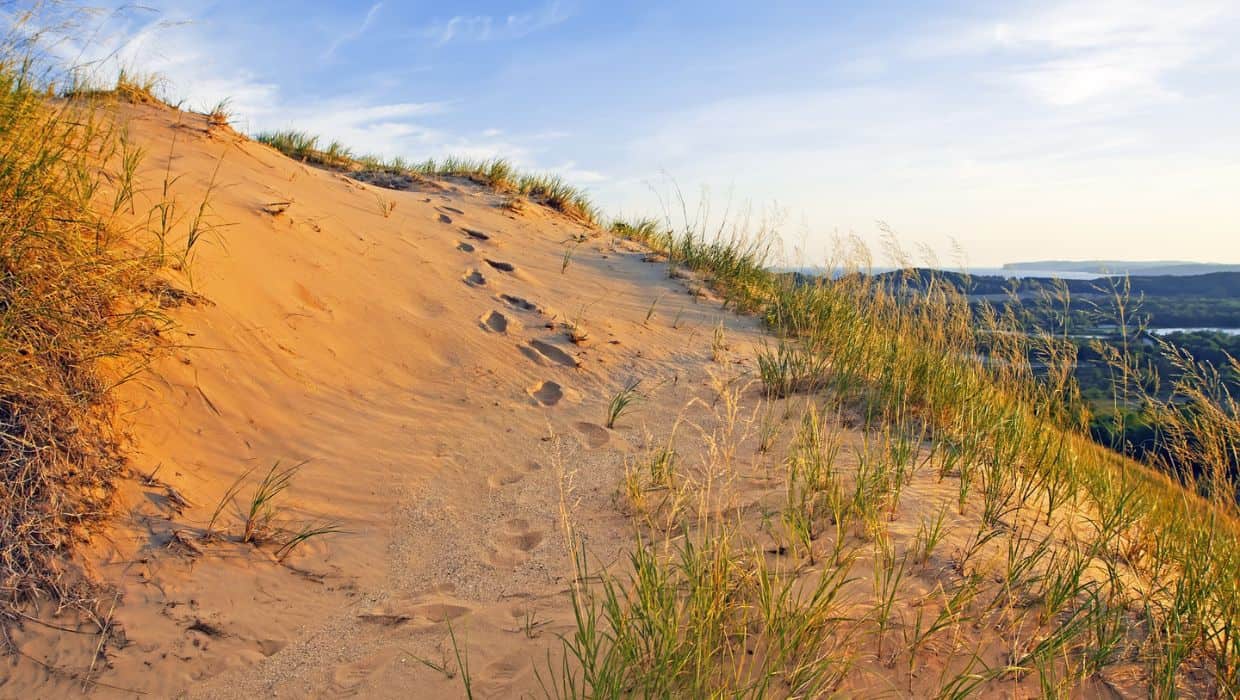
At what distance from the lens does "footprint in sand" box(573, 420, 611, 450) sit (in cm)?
445

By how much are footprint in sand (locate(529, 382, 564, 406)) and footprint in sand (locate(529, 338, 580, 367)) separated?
36 centimetres

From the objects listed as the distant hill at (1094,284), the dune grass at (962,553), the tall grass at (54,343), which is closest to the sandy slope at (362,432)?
the tall grass at (54,343)

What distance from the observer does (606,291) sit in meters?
7.25

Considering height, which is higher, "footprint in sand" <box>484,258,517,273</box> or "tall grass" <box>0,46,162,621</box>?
"footprint in sand" <box>484,258,517,273</box>

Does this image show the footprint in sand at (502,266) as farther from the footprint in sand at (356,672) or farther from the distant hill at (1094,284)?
the footprint in sand at (356,672)

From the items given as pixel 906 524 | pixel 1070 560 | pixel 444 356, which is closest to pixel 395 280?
pixel 444 356

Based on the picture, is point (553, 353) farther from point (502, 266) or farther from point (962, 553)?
point (962, 553)

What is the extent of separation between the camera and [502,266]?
697 cm

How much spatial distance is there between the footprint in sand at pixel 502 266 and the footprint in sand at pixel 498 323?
1.03 meters

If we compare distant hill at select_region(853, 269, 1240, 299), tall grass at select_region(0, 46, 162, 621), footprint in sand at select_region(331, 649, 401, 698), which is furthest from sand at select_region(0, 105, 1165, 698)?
distant hill at select_region(853, 269, 1240, 299)

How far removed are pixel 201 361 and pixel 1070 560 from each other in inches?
160

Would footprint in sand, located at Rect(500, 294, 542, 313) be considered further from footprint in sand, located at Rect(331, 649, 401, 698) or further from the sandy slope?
footprint in sand, located at Rect(331, 649, 401, 698)

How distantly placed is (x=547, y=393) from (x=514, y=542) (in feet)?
5.96

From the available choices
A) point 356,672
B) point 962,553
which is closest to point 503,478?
point 356,672
